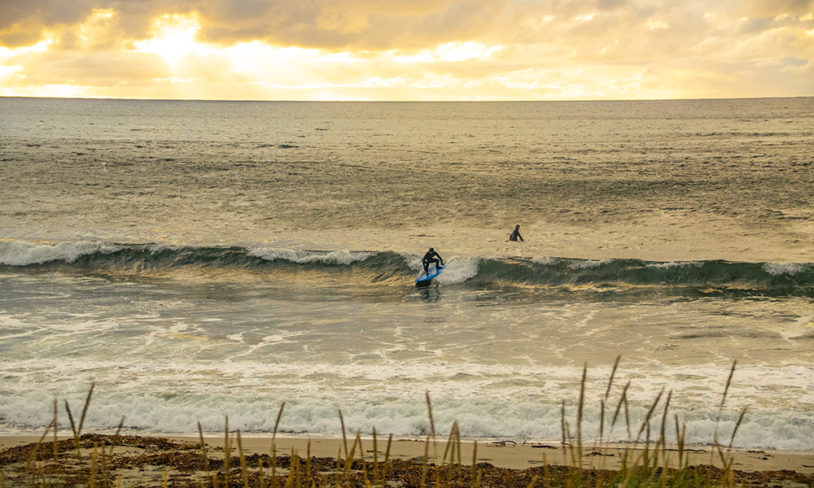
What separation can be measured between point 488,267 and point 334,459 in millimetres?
15434

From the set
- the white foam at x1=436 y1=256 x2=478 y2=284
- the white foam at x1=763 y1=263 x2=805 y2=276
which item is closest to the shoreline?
the white foam at x1=436 y1=256 x2=478 y2=284

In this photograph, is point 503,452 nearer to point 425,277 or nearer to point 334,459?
point 334,459

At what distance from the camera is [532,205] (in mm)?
37812

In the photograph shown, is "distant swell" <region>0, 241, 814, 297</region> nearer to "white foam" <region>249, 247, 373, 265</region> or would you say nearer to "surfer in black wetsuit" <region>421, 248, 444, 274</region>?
"white foam" <region>249, 247, 373, 265</region>

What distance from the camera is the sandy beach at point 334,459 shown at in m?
7.62

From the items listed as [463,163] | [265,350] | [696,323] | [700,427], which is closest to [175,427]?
[265,350]

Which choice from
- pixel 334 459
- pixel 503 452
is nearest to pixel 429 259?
pixel 503 452

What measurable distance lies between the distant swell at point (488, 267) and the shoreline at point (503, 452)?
12166 millimetres

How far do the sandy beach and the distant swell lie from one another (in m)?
12.4

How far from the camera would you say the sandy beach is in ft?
25.0

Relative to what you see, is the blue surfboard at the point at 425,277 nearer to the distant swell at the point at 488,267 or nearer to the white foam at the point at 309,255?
the distant swell at the point at 488,267

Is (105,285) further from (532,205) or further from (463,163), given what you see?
(463,163)

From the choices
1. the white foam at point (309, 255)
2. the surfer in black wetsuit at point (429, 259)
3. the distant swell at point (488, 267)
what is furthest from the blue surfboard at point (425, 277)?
the white foam at point (309, 255)

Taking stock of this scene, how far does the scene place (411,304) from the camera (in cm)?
1948
